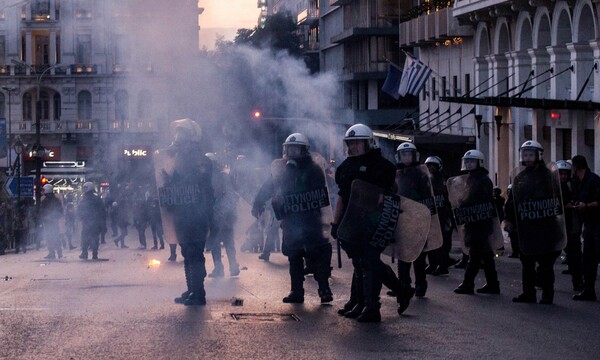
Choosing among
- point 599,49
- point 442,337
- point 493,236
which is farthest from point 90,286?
point 599,49

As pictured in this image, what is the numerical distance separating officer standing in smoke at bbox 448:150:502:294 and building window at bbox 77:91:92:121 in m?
28.6

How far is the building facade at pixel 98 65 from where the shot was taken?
37719 mm

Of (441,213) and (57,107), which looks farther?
(57,107)

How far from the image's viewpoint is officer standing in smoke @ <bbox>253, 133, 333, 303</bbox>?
48.7ft

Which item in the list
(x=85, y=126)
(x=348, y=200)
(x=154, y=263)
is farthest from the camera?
(x=85, y=126)

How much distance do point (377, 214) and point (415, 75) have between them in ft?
105

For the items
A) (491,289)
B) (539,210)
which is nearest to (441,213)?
(491,289)

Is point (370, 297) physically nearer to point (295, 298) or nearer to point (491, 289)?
point (295, 298)

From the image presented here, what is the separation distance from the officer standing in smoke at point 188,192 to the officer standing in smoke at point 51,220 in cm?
1474

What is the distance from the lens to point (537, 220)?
15.3 meters

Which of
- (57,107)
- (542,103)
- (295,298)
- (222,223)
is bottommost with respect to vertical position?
(295,298)

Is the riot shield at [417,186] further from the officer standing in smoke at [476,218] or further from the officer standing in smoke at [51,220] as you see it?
the officer standing in smoke at [51,220]

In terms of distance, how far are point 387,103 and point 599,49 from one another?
37688mm

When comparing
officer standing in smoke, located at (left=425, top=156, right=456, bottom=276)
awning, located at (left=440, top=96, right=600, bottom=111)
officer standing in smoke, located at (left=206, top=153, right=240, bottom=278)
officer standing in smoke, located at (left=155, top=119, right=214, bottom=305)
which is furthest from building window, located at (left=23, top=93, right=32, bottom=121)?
officer standing in smoke, located at (left=155, top=119, right=214, bottom=305)
